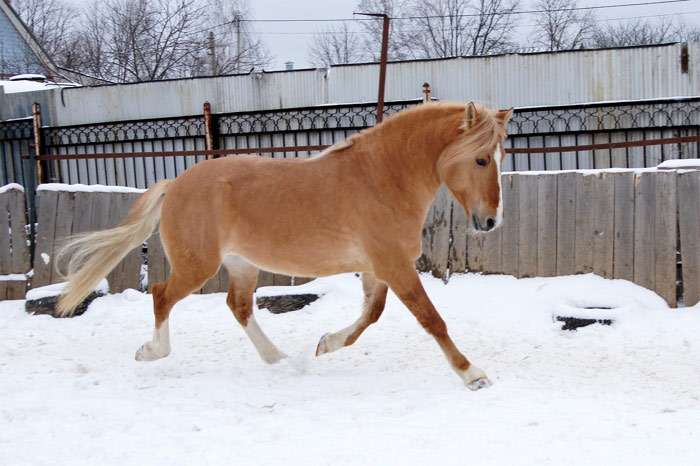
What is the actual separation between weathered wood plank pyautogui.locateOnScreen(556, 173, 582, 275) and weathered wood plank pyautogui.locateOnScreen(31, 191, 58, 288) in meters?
4.58

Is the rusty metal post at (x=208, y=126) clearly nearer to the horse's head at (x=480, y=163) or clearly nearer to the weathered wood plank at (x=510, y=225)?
the weathered wood plank at (x=510, y=225)

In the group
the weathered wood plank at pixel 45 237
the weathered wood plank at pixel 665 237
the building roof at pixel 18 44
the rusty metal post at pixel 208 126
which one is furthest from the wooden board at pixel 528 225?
the building roof at pixel 18 44

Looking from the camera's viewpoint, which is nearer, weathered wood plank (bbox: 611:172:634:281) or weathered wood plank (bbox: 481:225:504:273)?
weathered wood plank (bbox: 611:172:634:281)

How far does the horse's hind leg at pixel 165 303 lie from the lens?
4.72 m

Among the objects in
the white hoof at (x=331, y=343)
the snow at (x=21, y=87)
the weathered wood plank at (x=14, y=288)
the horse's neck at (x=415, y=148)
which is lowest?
the white hoof at (x=331, y=343)

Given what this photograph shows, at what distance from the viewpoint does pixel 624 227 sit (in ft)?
19.1

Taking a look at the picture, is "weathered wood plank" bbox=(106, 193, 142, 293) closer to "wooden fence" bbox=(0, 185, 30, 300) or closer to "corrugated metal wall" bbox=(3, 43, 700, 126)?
"wooden fence" bbox=(0, 185, 30, 300)

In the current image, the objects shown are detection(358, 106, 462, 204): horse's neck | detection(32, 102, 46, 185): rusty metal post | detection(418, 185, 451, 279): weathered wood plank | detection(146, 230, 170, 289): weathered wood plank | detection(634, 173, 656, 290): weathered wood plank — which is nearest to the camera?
detection(358, 106, 462, 204): horse's neck

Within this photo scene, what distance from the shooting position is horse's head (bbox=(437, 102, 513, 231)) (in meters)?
3.93

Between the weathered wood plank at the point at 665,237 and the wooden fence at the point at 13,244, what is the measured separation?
5.61 meters

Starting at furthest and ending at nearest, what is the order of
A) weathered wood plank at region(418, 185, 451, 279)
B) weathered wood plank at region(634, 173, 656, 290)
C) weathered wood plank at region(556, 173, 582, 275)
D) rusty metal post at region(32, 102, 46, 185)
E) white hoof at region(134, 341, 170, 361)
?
1. rusty metal post at region(32, 102, 46, 185)
2. weathered wood plank at region(418, 185, 451, 279)
3. weathered wood plank at region(556, 173, 582, 275)
4. weathered wood plank at region(634, 173, 656, 290)
5. white hoof at region(134, 341, 170, 361)

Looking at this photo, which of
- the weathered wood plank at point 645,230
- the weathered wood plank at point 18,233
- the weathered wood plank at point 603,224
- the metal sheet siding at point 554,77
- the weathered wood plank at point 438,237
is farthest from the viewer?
the metal sheet siding at point 554,77

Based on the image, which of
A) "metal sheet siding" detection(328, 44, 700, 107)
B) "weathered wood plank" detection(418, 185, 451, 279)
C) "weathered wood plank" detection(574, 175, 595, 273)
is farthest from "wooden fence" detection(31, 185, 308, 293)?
"metal sheet siding" detection(328, 44, 700, 107)

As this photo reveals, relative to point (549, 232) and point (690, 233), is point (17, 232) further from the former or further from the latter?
point (690, 233)
